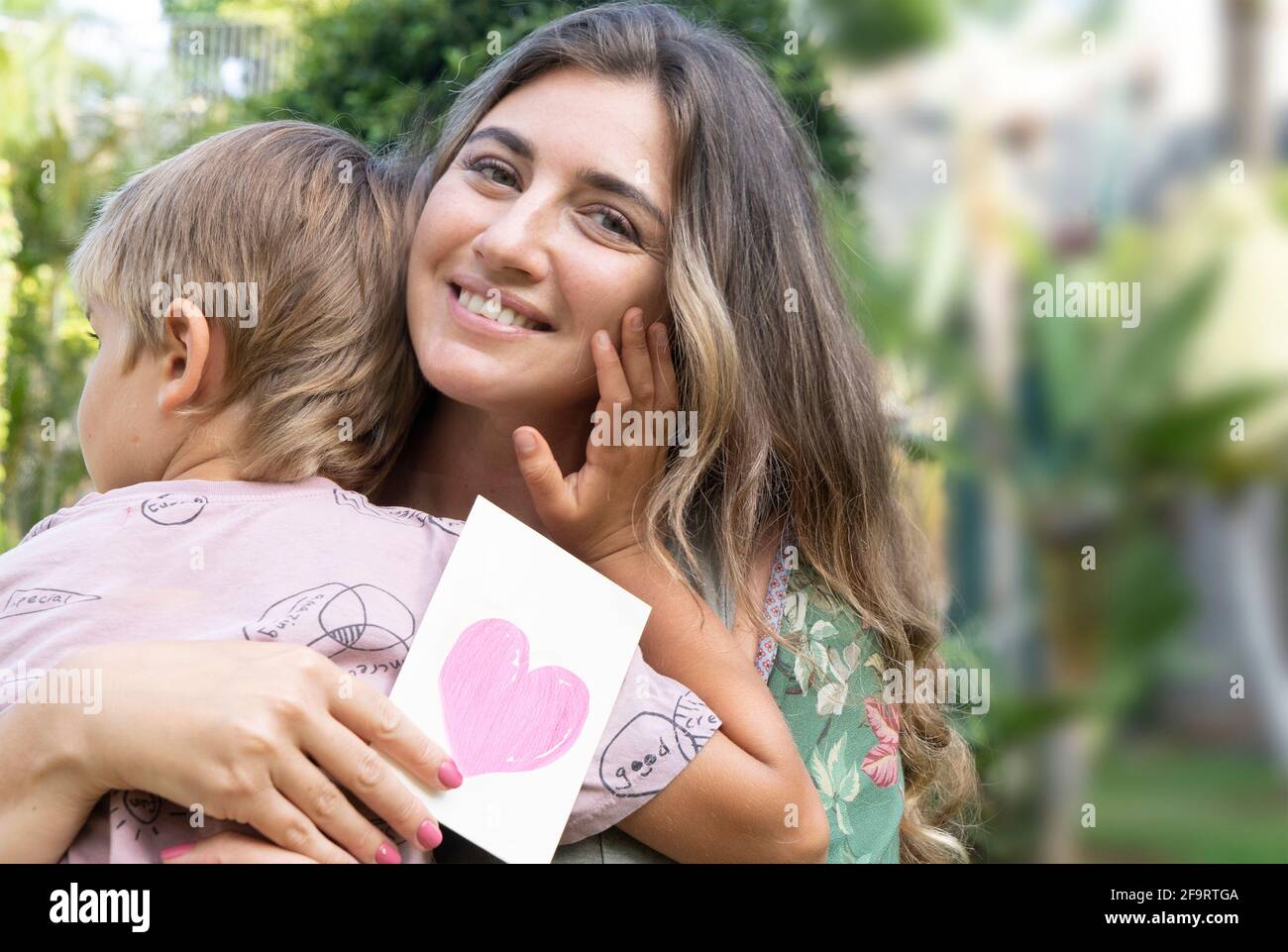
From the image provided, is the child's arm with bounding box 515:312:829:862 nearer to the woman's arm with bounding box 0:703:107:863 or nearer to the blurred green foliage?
the woman's arm with bounding box 0:703:107:863

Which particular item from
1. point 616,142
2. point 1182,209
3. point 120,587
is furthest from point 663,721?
point 1182,209

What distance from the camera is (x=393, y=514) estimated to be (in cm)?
152

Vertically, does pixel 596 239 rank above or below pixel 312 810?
above

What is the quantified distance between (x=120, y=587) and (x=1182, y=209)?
15.9 feet

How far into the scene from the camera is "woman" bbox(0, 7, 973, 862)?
1631 mm

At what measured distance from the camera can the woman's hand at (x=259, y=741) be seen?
3.94 feet

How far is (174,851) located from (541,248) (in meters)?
0.83

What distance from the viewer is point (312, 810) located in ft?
4.05

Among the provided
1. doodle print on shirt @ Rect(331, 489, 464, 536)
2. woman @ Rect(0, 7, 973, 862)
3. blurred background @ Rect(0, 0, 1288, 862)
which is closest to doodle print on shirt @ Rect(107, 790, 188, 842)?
doodle print on shirt @ Rect(331, 489, 464, 536)

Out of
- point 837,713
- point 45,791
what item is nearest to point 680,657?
point 837,713

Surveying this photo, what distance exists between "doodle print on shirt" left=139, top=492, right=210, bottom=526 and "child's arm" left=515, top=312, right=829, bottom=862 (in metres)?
0.39
